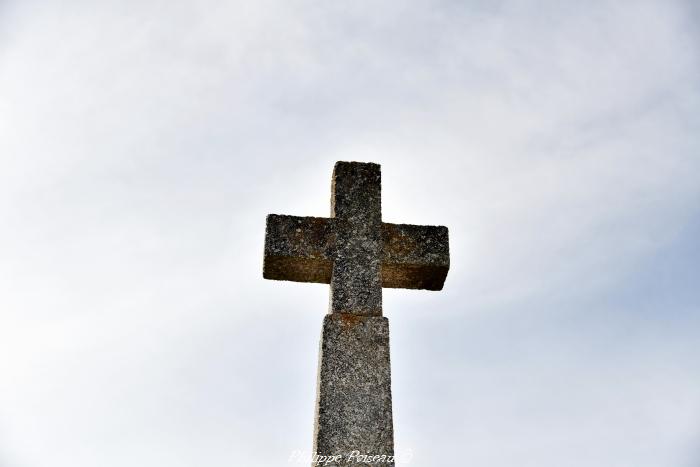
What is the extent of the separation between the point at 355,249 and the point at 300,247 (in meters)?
0.37

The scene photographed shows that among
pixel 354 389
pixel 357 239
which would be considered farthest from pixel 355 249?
pixel 354 389

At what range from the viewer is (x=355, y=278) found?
13.5 feet

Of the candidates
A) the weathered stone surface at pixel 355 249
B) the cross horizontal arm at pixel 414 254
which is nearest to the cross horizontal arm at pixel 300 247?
the weathered stone surface at pixel 355 249

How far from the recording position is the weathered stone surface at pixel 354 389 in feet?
11.7

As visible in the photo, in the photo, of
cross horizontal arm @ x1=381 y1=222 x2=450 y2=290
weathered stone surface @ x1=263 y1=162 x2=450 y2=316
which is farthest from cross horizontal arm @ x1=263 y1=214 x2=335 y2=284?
cross horizontal arm @ x1=381 y1=222 x2=450 y2=290

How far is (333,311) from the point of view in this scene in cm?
396

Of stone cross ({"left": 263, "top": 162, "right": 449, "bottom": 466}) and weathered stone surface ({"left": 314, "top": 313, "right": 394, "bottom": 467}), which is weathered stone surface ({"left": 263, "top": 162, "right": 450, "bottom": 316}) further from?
weathered stone surface ({"left": 314, "top": 313, "right": 394, "bottom": 467})

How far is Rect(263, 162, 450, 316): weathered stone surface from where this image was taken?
4102 millimetres

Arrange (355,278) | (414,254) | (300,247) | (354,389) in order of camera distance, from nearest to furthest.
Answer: (354,389) → (355,278) → (300,247) → (414,254)

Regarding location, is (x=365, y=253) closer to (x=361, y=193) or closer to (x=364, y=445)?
(x=361, y=193)

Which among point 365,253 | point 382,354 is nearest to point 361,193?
point 365,253

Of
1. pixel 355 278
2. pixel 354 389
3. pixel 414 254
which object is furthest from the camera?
pixel 414 254

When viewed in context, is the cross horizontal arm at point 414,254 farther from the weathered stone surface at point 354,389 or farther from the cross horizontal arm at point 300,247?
the weathered stone surface at point 354,389

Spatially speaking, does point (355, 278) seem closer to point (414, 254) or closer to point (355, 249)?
point (355, 249)
